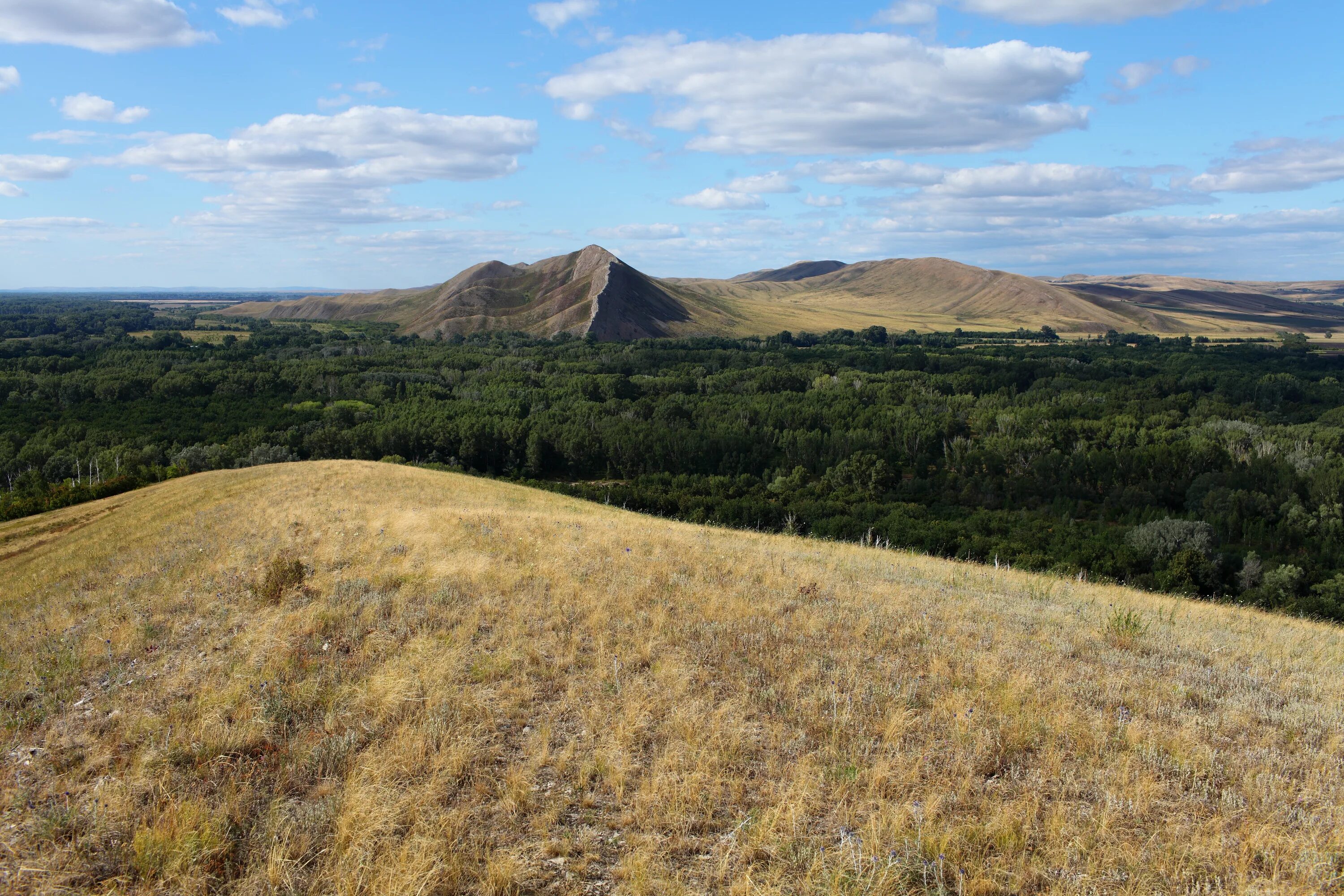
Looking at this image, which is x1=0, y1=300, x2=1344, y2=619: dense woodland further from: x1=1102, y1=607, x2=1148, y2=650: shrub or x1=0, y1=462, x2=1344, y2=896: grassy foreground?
x1=0, y1=462, x2=1344, y2=896: grassy foreground

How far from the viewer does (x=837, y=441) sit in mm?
89688

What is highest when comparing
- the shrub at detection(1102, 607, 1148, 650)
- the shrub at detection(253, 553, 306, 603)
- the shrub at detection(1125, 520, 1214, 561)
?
the shrub at detection(253, 553, 306, 603)

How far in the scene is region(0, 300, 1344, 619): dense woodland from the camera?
55250mm

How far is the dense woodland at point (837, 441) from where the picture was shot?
55250 mm

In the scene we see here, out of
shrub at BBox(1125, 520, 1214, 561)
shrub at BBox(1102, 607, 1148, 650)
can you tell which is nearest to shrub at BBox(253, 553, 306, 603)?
shrub at BBox(1102, 607, 1148, 650)

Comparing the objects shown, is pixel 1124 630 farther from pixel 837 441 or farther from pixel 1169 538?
pixel 837 441

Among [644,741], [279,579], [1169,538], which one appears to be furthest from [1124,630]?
[1169,538]

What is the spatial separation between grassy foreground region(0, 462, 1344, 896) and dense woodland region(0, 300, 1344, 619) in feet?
90.6

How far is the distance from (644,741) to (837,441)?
84249 millimetres

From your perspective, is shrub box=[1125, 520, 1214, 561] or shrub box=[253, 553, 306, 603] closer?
shrub box=[253, 553, 306, 603]

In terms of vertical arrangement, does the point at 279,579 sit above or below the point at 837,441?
above

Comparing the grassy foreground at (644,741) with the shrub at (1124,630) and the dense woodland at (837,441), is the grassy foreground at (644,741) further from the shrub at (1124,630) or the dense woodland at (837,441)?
the dense woodland at (837,441)

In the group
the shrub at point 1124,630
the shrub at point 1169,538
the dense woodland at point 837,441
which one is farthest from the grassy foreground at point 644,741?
the shrub at point 1169,538

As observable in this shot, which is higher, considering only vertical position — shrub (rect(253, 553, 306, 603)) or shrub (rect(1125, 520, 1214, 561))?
shrub (rect(253, 553, 306, 603))
